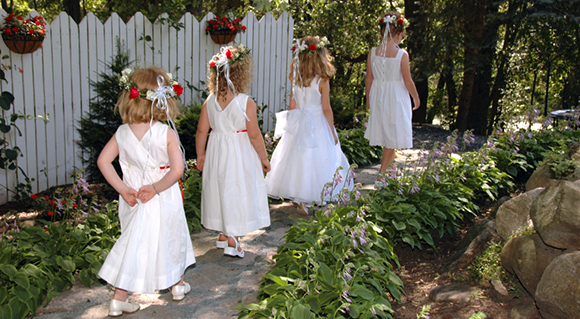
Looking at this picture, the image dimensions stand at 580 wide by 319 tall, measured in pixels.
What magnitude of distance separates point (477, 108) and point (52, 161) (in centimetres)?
969

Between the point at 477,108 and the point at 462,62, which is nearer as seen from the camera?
the point at 462,62

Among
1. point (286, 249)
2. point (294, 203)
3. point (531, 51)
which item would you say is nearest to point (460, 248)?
point (286, 249)

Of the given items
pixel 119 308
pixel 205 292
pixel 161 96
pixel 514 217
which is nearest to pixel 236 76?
pixel 161 96

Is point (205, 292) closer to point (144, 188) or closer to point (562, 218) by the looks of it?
point (144, 188)

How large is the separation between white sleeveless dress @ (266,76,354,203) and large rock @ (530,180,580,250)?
2.34m

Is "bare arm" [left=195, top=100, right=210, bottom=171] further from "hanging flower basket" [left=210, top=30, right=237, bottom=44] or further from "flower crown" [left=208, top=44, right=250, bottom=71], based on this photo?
"hanging flower basket" [left=210, top=30, right=237, bottom=44]

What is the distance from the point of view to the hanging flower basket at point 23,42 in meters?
4.94

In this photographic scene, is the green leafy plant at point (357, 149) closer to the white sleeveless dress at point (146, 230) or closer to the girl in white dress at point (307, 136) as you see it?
the girl in white dress at point (307, 136)

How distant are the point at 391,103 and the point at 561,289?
3439 mm

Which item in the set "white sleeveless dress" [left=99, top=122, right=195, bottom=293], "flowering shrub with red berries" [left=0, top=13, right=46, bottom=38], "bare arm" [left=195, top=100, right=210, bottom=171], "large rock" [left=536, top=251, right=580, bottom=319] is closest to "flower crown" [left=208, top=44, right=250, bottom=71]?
"bare arm" [left=195, top=100, right=210, bottom=171]

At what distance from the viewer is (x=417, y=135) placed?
32.1 ft

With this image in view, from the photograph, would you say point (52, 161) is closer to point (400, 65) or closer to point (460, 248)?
point (400, 65)

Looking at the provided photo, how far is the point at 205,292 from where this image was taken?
11.1 ft

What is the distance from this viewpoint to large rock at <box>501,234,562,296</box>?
2910mm
